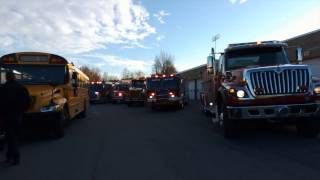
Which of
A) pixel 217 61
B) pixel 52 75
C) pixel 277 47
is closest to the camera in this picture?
pixel 277 47

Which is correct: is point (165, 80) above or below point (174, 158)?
above

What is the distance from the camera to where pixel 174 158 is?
1015 cm

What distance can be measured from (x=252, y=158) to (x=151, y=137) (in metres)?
5.16

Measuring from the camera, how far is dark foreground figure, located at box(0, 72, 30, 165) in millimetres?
9953

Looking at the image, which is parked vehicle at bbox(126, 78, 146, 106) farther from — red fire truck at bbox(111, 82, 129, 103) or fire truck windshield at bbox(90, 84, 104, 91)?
fire truck windshield at bbox(90, 84, 104, 91)

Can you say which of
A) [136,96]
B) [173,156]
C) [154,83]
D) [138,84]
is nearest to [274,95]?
[173,156]

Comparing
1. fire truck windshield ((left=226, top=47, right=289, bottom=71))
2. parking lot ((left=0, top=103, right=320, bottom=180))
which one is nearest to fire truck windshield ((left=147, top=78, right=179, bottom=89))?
parking lot ((left=0, top=103, right=320, bottom=180))

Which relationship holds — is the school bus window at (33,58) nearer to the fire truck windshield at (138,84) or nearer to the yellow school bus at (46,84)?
the yellow school bus at (46,84)

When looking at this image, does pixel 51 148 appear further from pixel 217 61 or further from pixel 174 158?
pixel 217 61

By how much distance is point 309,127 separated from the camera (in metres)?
12.2

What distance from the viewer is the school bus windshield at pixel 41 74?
15.7m

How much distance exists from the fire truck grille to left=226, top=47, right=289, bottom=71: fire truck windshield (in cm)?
182

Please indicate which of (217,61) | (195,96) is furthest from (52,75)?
(195,96)

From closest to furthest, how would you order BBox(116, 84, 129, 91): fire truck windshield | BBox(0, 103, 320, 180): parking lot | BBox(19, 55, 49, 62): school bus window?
BBox(0, 103, 320, 180): parking lot
BBox(19, 55, 49, 62): school bus window
BBox(116, 84, 129, 91): fire truck windshield
